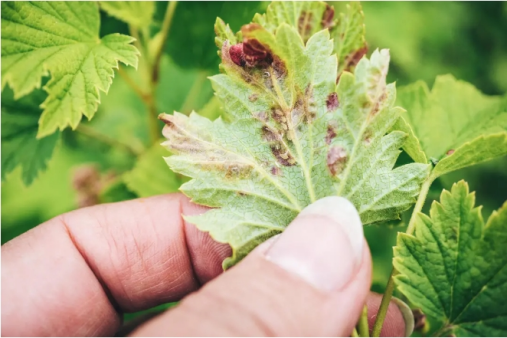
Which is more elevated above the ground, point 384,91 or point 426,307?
point 384,91

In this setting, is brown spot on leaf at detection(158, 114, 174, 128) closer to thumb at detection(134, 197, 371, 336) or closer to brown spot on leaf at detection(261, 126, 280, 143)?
brown spot on leaf at detection(261, 126, 280, 143)

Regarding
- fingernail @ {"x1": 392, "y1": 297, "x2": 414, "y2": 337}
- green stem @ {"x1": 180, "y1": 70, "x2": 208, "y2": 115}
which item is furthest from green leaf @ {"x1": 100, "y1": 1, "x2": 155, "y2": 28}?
fingernail @ {"x1": 392, "y1": 297, "x2": 414, "y2": 337}

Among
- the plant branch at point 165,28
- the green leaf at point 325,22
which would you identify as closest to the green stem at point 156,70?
the plant branch at point 165,28

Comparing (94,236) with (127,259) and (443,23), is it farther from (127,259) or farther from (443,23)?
(443,23)

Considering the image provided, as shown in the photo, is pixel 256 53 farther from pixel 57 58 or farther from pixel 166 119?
pixel 57 58

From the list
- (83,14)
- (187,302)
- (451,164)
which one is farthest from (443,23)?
(187,302)
